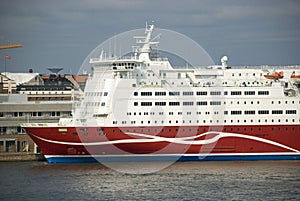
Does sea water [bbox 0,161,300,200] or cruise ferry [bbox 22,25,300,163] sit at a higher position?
cruise ferry [bbox 22,25,300,163]

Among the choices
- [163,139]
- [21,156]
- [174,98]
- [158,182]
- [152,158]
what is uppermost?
[174,98]

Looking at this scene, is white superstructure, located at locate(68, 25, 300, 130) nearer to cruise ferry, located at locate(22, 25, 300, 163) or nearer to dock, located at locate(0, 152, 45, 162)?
cruise ferry, located at locate(22, 25, 300, 163)

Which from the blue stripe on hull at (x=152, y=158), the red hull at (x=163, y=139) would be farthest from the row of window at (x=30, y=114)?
the blue stripe on hull at (x=152, y=158)

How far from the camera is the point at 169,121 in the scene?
126ft

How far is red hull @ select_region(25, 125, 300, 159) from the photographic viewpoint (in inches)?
1487

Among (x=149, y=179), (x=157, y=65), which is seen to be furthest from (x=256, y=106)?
(x=149, y=179)

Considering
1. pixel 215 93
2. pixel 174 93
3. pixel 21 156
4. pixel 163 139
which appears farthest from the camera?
pixel 21 156

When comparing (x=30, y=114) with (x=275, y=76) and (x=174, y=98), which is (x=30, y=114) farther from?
(x=275, y=76)

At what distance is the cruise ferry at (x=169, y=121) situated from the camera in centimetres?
3797

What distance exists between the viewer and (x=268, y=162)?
127 feet

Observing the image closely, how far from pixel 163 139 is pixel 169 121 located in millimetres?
1015

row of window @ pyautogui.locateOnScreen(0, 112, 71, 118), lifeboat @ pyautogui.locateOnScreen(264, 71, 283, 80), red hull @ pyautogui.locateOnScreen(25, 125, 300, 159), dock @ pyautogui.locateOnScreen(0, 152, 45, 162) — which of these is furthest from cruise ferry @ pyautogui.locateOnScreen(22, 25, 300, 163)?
row of window @ pyautogui.locateOnScreen(0, 112, 71, 118)

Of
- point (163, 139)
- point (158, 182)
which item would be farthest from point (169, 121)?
point (158, 182)

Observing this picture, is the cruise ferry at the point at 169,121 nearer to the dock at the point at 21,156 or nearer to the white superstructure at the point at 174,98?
the white superstructure at the point at 174,98
